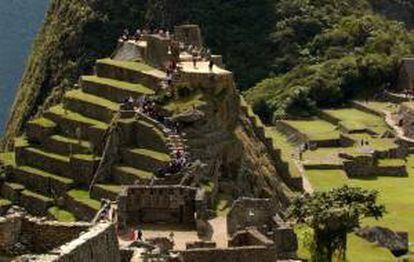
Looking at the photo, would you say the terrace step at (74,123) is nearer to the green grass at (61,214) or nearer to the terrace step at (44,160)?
the terrace step at (44,160)

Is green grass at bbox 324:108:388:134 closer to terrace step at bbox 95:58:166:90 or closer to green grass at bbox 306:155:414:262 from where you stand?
green grass at bbox 306:155:414:262

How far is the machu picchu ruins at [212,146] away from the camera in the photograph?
98.4ft

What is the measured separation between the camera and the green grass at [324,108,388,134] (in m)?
79.9

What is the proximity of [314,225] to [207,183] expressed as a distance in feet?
27.7

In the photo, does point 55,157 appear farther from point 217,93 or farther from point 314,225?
point 314,225

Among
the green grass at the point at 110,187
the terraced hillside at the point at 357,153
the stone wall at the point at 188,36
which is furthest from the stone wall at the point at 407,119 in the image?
the green grass at the point at 110,187

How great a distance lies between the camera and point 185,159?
41.3m

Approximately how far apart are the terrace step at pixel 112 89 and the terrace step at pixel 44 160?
399cm

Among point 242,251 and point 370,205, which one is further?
point 370,205

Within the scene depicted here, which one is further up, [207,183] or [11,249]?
[11,249]

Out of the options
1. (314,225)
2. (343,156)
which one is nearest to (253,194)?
(314,225)

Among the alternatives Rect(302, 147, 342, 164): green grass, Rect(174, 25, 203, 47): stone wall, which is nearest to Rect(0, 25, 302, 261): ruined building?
Rect(174, 25, 203, 47): stone wall

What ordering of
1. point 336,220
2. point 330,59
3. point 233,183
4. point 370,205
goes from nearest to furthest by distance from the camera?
point 336,220
point 370,205
point 233,183
point 330,59

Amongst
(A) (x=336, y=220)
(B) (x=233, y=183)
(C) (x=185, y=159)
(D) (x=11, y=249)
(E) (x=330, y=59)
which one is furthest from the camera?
(E) (x=330, y=59)
